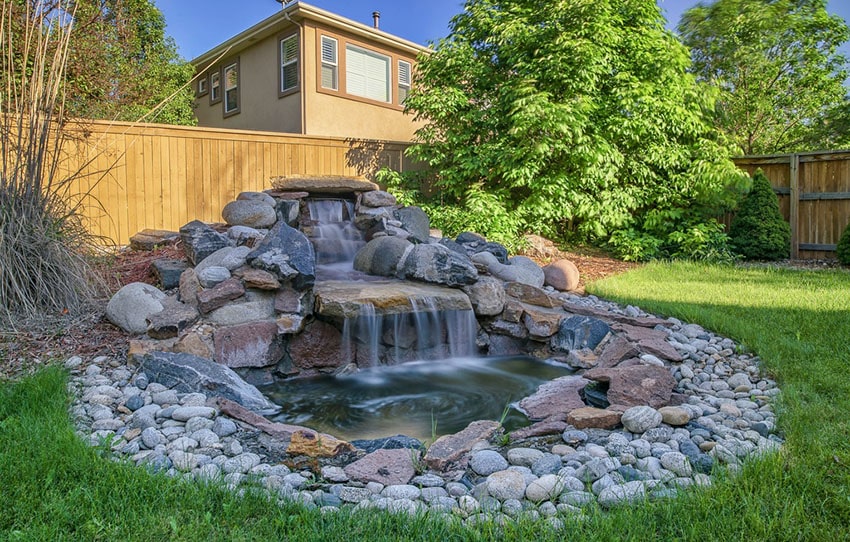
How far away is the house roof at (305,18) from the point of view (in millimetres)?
10906

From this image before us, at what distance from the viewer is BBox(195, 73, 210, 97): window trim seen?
14484 mm

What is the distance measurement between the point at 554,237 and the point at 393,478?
7377 mm

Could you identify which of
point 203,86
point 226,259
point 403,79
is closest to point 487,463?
point 226,259

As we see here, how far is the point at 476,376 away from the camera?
4234mm

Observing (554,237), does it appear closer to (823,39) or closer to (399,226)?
(399,226)

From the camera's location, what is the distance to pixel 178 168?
788cm

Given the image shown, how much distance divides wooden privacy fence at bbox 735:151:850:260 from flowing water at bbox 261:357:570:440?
6.41 meters

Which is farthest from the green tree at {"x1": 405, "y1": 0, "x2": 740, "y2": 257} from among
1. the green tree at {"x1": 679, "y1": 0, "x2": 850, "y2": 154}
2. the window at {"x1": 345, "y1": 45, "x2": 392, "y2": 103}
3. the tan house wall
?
the green tree at {"x1": 679, "y1": 0, "x2": 850, "y2": 154}

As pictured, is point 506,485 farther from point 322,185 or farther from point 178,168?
point 178,168

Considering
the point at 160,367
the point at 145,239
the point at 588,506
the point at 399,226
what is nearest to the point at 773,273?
the point at 399,226

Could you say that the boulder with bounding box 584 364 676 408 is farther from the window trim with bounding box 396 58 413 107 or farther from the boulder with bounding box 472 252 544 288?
the window trim with bounding box 396 58 413 107

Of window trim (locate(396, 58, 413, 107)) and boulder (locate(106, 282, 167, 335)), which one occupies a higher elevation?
window trim (locate(396, 58, 413, 107))

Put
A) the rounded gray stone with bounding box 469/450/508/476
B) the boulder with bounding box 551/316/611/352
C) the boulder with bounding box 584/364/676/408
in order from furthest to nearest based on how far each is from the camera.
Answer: the boulder with bounding box 551/316/611/352 → the boulder with bounding box 584/364/676/408 → the rounded gray stone with bounding box 469/450/508/476

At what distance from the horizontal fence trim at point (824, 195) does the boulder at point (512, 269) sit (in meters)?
5.13
